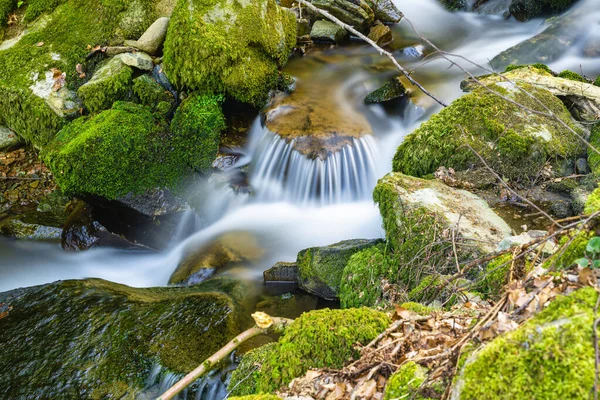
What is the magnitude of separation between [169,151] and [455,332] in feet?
20.0

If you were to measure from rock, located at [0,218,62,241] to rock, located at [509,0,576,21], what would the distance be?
1270 cm

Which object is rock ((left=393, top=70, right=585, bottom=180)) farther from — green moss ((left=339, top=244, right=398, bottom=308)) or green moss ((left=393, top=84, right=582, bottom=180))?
green moss ((left=339, top=244, right=398, bottom=308))

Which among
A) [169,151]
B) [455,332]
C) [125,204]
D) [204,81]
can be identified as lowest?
[125,204]

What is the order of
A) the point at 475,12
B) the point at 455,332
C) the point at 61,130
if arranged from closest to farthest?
the point at 455,332 → the point at 61,130 → the point at 475,12

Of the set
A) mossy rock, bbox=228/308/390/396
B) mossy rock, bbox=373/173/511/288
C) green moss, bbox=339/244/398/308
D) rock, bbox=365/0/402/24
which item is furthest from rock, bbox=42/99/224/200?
rock, bbox=365/0/402/24

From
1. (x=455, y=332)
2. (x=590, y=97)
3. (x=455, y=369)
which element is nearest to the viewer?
(x=455, y=369)

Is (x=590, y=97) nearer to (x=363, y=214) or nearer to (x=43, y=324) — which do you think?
(x=363, y=214)

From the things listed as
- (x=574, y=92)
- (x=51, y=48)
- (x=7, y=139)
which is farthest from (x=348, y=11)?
(x=7, y=139)

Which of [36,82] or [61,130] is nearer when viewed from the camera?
[61,130]

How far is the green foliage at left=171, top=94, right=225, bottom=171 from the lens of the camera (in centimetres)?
715

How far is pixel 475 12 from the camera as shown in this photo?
499 inches

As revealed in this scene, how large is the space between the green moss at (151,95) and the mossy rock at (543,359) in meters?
7.03

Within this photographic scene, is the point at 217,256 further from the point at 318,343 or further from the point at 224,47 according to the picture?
the point at 318,343

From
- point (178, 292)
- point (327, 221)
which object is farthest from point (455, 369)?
point (327, 221)
